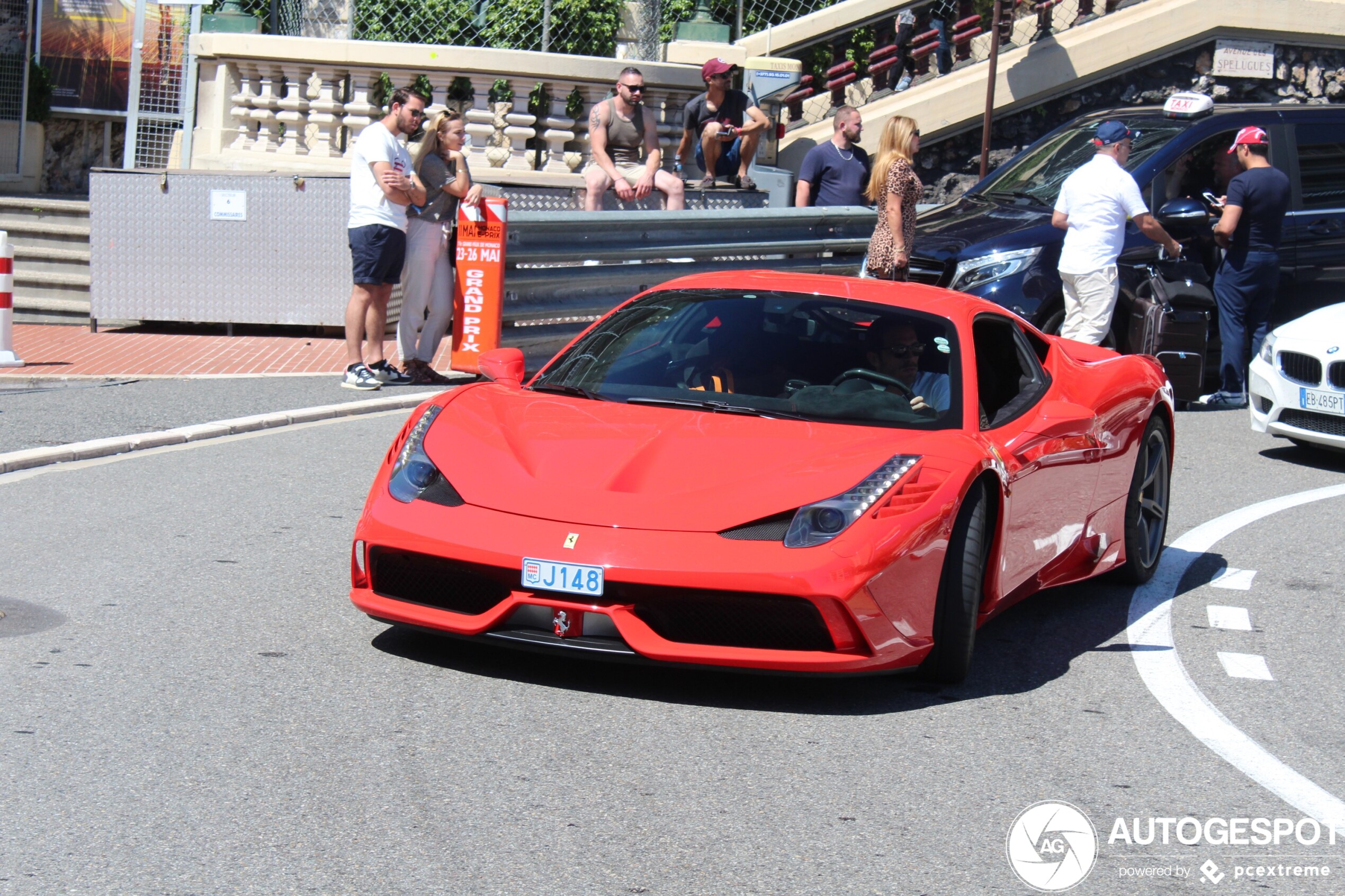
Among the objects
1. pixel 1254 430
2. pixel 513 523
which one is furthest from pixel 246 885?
pixel 1254 430

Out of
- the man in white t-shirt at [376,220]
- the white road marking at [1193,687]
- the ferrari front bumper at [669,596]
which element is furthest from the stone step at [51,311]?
the ferrari front bumper at [669,596]

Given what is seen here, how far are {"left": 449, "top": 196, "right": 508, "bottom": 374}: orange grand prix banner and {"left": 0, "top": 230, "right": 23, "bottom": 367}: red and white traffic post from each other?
305 cm

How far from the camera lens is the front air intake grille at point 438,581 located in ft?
16.3

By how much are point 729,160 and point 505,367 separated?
10647mm

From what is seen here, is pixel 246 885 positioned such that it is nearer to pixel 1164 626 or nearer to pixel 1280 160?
pixel 1164 626

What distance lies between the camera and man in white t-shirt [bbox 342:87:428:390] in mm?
11352

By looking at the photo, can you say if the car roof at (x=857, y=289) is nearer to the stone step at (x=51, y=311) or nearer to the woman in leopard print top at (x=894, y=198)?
the woman in leopard print top at (x=894, y=198)

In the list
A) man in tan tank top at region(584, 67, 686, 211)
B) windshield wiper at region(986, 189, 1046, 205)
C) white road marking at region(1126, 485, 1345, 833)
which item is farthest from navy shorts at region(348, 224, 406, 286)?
white road marking at region(1126, 485, 1345, 833)

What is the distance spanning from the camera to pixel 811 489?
16.4 feet

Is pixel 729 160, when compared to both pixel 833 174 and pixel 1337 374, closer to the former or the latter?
pixel 833 174

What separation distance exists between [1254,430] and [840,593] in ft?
22.9

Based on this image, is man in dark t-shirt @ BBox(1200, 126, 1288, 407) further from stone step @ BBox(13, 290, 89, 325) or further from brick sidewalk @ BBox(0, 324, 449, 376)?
stone step @ BBox(13, 290, 89, 325)

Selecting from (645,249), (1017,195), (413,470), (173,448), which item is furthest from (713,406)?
(1017,195)

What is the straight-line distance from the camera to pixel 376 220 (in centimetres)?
1141
